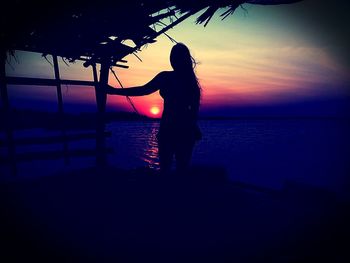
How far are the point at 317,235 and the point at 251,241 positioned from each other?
3.41 feet

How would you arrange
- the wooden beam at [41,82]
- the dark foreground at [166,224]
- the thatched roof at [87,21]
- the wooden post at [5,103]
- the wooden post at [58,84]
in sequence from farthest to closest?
the wooden post at [58,84], the wooden beam at [41,82], the wooden post at [5,103], the thatched roof at [87,21], the dark foreground at [166,224]

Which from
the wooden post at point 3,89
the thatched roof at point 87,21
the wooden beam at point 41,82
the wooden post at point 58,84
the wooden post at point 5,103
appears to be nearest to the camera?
the thatched roof at point 87,21

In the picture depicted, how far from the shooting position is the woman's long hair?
3.27 meters

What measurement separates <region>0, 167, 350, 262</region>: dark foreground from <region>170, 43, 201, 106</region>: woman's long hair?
4.95ft

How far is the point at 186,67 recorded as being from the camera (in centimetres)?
331

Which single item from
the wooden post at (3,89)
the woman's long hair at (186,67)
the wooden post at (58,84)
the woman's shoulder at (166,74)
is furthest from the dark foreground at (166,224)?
the wooden post at (58,84)

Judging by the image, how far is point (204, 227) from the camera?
10.1 ft

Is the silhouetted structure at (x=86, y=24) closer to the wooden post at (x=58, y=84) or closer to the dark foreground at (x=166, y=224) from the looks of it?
the wooden post at (x=58, y=84)

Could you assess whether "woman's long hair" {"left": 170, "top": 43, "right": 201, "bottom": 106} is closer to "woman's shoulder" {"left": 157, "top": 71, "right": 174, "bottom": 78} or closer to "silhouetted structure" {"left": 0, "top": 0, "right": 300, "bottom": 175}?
"woman's shoulder" {"left": 157, "top": 71, "right": 174, "bottom": 78}

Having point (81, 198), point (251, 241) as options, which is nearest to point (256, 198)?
point (251, 241)

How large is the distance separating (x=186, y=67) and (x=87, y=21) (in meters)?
1.99

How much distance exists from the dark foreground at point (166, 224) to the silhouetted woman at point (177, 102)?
0.53 meters

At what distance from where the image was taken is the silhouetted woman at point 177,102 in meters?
Result: 3.31

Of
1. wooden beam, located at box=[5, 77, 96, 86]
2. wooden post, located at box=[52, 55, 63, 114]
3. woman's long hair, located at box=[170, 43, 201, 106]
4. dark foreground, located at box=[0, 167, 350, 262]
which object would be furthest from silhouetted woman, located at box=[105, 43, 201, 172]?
wooden post, located at box=[52, 55, 63, 114]
